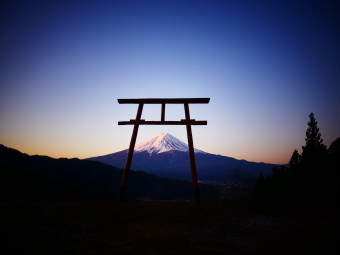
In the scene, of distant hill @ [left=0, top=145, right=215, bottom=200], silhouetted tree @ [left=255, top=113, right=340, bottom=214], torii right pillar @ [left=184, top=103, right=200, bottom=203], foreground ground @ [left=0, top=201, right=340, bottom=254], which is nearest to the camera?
foreground ground @ [left=0, top=201, right=340, bottom=254]

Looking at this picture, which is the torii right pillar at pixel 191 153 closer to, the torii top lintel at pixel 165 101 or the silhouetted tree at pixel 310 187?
the torii top lintel at pixel 165 101

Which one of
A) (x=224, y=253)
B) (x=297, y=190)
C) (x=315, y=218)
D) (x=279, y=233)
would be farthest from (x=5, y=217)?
(x=297, y=190)

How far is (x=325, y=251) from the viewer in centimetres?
317

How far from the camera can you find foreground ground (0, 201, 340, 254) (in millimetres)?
3256

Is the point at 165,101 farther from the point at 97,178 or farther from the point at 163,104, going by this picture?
the point at 97,178

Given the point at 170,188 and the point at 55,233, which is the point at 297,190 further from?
the point at 170,188

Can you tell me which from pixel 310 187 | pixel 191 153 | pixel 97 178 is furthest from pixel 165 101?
pixel 97 178

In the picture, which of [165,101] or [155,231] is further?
[165,101]

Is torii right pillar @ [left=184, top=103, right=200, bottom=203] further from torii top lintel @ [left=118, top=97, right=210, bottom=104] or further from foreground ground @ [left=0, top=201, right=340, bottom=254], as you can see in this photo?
foreground ground @ [left=0, top=201, right=340, bottom=254]

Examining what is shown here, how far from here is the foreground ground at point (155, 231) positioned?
10.7 ft

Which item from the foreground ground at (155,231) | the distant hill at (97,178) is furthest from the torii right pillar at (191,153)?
the distant hill at (97,178)

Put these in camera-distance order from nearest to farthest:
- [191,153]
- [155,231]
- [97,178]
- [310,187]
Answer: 1. [155,231]
2. [191,153]
3. [310,187]
4. [97,178]

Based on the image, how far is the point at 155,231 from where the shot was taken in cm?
422

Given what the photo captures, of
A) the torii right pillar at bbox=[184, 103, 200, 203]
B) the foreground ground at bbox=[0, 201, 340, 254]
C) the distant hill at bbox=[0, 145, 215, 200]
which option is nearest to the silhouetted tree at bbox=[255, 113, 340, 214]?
the torii right pillar at bbox=[184, 103, 200, 203]
